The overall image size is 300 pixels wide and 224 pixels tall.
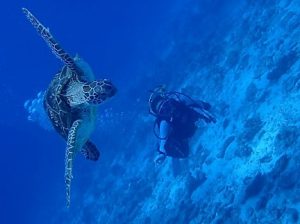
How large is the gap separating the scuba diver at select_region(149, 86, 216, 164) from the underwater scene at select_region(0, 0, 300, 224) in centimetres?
3

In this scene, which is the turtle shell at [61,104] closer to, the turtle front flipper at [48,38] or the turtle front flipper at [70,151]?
the turtle front flipper at [70,151]

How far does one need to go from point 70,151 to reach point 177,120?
4.85 meters

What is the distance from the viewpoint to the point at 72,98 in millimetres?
5227

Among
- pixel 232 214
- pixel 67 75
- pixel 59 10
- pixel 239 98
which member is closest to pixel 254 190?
pixel 232 214

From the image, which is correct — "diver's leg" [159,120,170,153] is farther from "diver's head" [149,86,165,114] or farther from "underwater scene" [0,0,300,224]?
"diver's head" [149,86,165,114]

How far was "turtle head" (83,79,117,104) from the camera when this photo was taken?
459cm

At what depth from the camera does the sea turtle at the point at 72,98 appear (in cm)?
467

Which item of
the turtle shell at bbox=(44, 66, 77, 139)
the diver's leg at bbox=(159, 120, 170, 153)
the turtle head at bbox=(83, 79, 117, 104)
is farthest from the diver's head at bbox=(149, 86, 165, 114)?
the turtle head at bbox=(83, 79, 117, 104)

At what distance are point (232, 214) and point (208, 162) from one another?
274 cm

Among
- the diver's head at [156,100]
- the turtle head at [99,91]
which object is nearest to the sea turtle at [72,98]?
the turtle head at [99,91]

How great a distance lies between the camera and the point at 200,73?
16984 mm

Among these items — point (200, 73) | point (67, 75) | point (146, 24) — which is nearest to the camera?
point (67, 75)

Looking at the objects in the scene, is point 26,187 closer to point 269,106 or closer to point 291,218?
point 269,106

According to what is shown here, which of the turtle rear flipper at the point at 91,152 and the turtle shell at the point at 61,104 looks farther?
the turtle rear flipper at the point at 91,152
